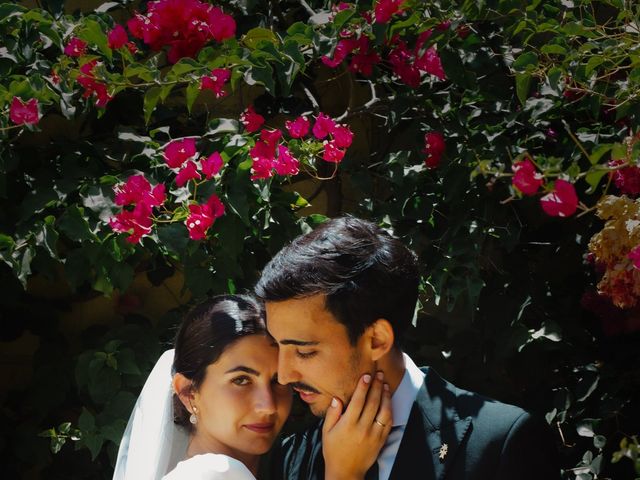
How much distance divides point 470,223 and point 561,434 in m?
0.65

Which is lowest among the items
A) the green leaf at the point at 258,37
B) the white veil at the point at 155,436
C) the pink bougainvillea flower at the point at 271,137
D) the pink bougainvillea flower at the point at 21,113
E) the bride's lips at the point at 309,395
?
the white veil at the point at 155,436

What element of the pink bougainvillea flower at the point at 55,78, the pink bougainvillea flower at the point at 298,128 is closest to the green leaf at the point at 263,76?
the pink bougainvillea flower at the point at 298,128

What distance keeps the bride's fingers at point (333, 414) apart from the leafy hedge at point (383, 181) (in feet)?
2.06

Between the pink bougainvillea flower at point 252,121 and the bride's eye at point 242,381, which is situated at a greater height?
the pink bougainvillea flower at point 252,121

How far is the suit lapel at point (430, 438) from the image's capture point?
221 centimetres

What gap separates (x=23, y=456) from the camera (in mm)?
3268

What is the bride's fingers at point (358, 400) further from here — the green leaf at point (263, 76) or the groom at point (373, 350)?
the green leaf at point (263, 76)

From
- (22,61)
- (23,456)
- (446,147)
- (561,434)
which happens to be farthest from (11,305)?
(561,434)

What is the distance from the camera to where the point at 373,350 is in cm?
221

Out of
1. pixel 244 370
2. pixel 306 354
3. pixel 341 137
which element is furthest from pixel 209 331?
pixel 341 137

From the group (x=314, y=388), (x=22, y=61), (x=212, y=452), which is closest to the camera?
(x=314, y=388)

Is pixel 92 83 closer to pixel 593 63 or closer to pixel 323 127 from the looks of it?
pixel 323 127

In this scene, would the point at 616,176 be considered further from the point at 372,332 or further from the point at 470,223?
the point at 372,332

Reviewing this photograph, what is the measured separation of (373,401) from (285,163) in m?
0.77
